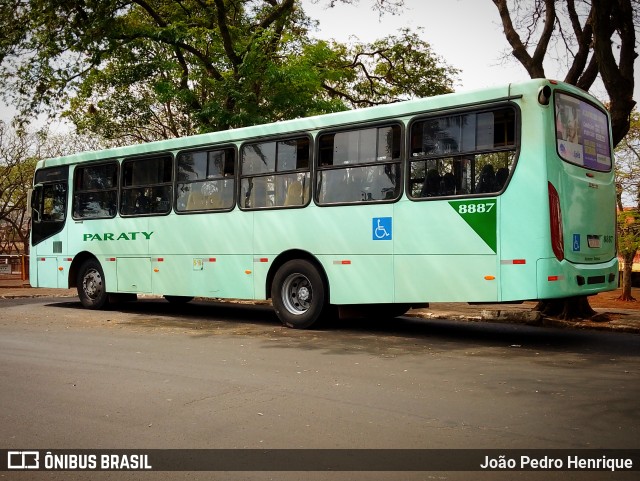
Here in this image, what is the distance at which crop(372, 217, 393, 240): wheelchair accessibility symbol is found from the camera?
10.5 meters

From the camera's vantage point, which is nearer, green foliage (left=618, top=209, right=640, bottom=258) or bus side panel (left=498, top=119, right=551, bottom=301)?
bus side panel (left=498, top=119, right=551, bottom=301)

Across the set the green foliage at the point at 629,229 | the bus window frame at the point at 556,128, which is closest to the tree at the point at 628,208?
the green foliage at the point at 629,229

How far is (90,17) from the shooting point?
18.6m

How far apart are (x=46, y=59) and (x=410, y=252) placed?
14177 mm

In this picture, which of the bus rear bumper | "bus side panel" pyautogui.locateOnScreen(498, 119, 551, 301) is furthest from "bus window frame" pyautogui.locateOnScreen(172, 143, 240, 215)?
the bus rear bumper

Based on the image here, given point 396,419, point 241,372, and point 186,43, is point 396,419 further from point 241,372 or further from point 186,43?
point 186,43

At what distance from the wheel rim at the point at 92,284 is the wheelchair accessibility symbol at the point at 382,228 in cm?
720

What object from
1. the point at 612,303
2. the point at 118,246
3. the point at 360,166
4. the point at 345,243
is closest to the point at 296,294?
the point at 345,243

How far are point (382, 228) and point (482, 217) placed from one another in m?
1.66

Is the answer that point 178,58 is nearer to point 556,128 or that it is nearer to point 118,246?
point 118,246

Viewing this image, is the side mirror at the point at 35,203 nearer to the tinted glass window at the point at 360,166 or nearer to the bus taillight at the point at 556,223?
the tinted glass window at the point at 360,166

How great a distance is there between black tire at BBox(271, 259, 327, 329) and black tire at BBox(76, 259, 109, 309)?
4980 millimetres

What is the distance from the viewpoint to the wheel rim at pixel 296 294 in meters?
11.8

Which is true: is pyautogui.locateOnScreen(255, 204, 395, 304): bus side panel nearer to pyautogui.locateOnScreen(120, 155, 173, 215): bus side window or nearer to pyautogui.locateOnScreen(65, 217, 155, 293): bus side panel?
pyautogui.locateOnScreen(120, 155, 173, 215): bus side window
